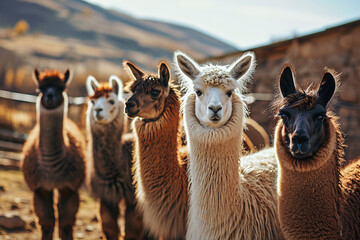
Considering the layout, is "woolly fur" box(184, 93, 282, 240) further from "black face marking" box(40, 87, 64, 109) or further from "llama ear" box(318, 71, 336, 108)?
"black face marking" box(40, 87, 64, 109)

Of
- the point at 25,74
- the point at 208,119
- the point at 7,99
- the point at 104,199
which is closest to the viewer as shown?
the point at 208,119

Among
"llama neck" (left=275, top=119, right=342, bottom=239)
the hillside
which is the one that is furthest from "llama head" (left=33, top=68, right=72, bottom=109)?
the hillside

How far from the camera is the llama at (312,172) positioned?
2279 mm

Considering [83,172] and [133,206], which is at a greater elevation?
[83,172]

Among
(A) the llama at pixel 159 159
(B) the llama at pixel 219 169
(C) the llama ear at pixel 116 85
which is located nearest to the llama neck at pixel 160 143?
(A) the llama at pixel 159 159

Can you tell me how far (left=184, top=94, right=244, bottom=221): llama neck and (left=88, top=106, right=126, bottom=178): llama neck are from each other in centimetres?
A: 146

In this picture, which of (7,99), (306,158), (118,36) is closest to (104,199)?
(306,158)

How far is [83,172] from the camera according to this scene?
4.48 metres

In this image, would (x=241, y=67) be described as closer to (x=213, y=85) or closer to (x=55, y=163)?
(x=213, y=85)

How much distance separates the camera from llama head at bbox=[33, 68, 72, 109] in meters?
4.38

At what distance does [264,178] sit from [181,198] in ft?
2.70

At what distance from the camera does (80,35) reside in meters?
47.2

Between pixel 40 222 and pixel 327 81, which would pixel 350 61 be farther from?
pixel 40 222

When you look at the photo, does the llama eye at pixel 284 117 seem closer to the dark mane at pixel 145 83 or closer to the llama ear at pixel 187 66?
the llama ear at pixel 187 66
